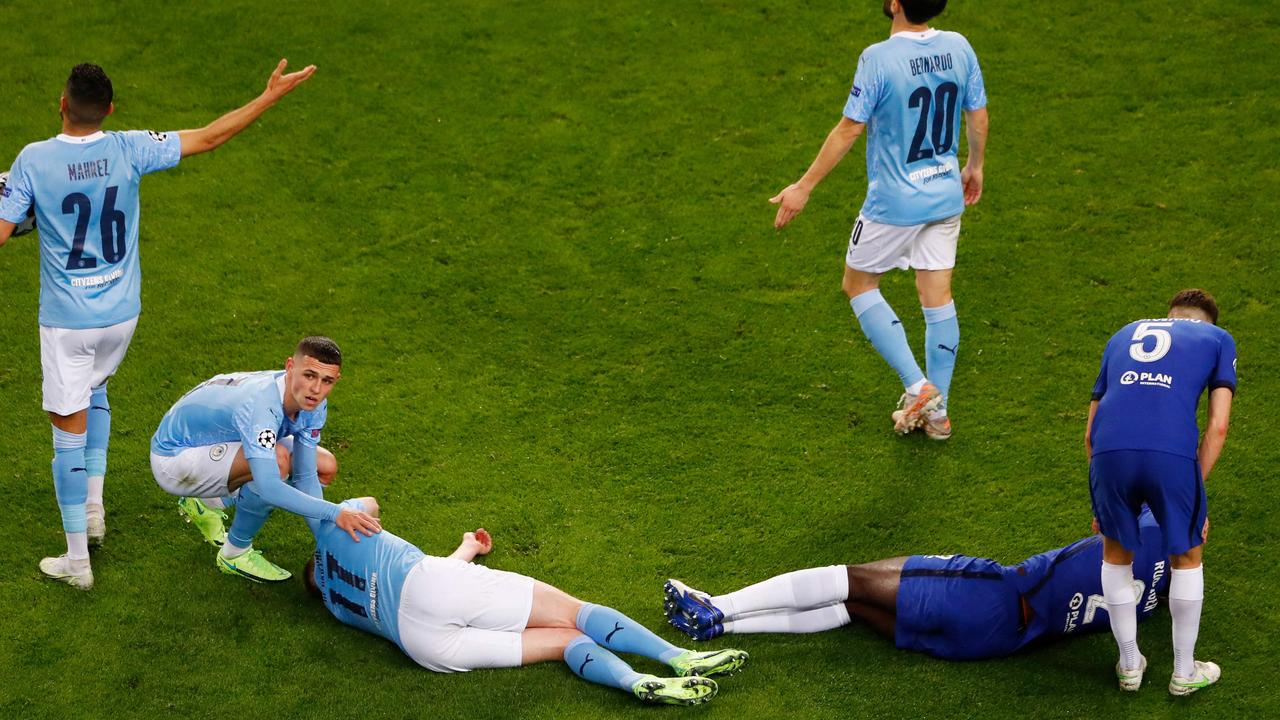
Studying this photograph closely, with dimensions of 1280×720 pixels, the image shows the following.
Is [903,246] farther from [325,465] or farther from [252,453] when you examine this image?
[252,453]

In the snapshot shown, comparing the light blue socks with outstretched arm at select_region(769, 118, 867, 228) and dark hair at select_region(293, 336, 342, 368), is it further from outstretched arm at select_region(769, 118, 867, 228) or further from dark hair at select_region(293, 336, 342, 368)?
dark hair at select_region(293, 336, 342, 368)

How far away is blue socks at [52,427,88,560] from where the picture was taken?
573 centimetres

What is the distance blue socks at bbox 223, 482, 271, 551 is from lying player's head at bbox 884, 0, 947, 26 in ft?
11.7

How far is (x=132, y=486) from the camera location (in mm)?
6508

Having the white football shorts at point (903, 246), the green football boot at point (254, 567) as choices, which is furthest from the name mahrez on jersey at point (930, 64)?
the green football boot at point (254, 567)

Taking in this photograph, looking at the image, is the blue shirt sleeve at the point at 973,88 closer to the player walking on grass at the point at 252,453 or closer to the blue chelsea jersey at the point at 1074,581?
the blue chelsea jersey at the point at 1074,581

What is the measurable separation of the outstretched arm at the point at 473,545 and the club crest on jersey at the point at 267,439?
92 cm

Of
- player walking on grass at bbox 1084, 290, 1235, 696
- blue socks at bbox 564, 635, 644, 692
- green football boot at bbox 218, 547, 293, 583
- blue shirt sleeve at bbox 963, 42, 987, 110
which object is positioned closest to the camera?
player walking on grass at bbox 1084, 290, 1235, 696

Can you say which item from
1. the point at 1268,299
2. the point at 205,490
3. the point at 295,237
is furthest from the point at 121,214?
the point at 1268,299

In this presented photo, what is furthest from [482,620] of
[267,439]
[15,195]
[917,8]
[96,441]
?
[917,8]

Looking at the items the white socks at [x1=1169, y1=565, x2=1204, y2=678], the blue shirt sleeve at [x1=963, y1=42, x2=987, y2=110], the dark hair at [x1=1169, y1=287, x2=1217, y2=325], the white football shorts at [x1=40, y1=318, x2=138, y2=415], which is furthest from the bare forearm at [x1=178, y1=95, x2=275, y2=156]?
the white socks at [x1=1169, y1=565, x2=1204, y2=678]

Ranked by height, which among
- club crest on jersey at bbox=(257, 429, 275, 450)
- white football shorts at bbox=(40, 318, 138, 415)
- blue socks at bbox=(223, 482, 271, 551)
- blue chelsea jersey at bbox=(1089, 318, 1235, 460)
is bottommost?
blue socks at bbox=(223, 482, 271, 551)

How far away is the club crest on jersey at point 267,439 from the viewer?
5410mm

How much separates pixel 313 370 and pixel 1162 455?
331 centimetres
